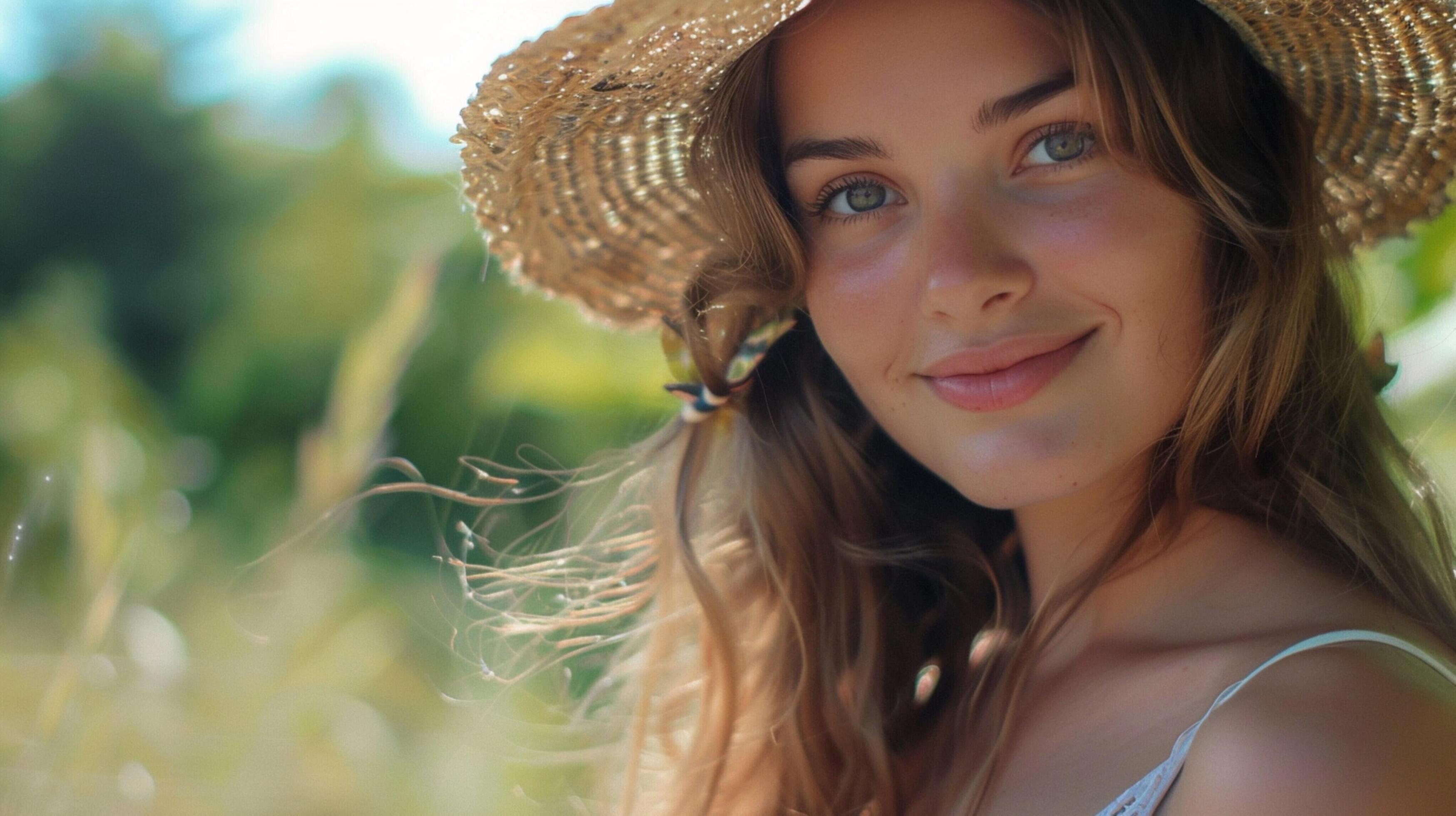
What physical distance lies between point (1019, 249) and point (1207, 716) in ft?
1.89

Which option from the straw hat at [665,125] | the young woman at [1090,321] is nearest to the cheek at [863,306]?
the young woman at [1090,321]

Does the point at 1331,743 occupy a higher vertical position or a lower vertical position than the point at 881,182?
lower

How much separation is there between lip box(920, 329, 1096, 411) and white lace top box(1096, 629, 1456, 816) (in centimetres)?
42

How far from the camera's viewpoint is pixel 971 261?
1518 millimetres

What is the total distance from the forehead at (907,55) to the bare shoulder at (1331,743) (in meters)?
0.75

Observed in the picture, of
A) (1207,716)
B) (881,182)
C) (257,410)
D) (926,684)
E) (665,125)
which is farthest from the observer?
(257,410)

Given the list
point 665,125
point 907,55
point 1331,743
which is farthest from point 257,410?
point 1331,743

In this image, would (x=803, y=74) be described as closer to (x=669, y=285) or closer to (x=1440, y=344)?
(x=669, y=285)

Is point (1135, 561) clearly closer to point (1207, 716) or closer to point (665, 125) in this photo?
point (1207, 716)

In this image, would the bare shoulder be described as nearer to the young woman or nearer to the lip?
the young woman

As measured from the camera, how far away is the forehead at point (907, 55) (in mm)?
1522

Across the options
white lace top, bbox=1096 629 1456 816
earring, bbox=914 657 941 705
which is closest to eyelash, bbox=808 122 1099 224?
white lace top, bbox=1096 629 1456 816

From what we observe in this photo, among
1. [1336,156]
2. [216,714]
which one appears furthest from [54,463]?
[1336,156]

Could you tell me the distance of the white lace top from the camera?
1279 millimetres
